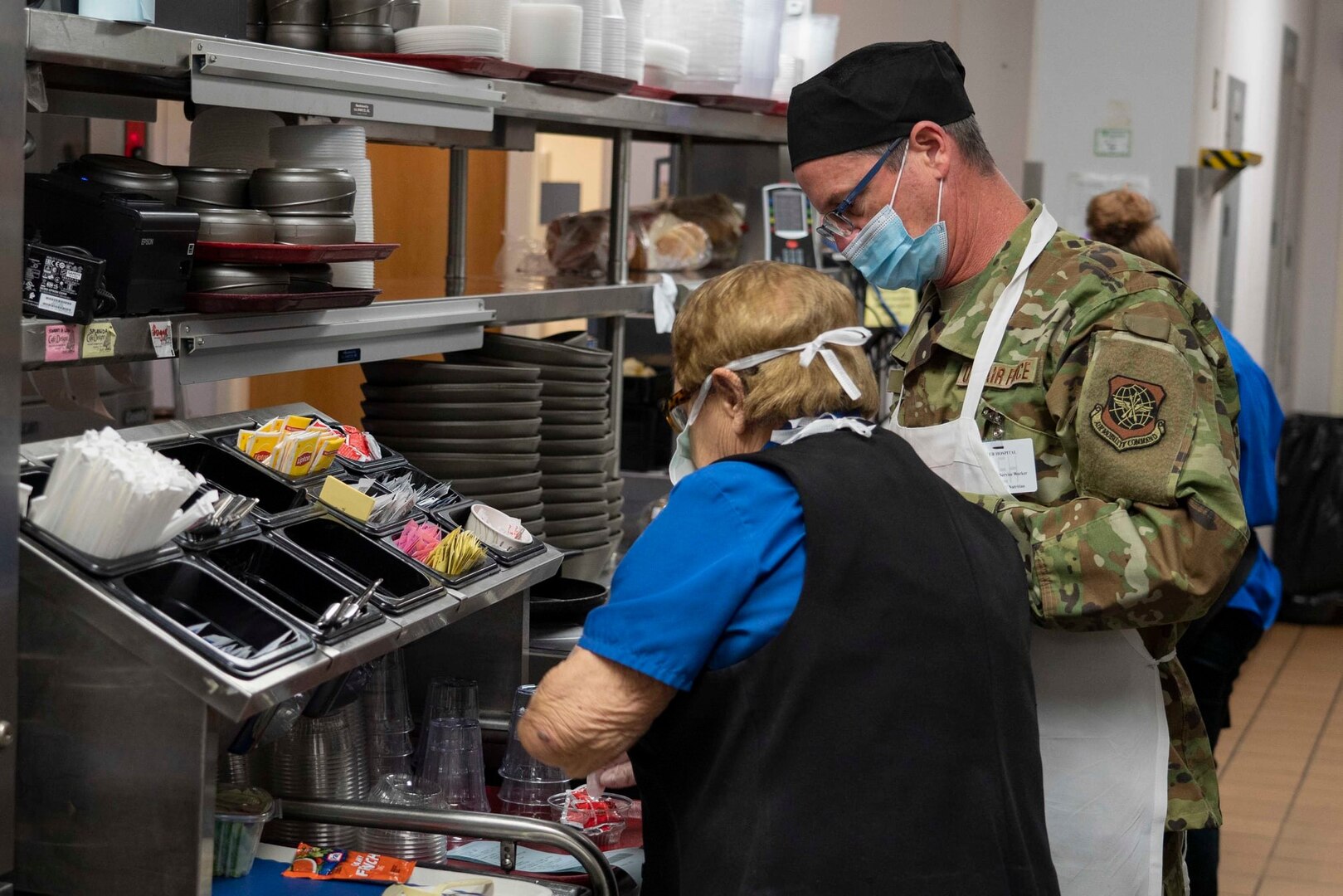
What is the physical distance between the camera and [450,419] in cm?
293

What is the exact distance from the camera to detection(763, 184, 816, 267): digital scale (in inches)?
163

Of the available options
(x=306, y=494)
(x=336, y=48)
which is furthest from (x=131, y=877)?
(x=336, y=48)

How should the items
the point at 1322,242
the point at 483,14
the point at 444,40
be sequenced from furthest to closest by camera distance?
the point at 1322,242 → the point at 483,14 → the point at 444,40

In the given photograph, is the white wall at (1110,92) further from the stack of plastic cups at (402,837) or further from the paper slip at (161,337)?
the paper slip at (161,337)

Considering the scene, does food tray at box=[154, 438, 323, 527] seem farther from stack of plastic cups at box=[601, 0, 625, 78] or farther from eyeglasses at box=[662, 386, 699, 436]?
stack of plastic cups at box=[601, 0, 625, 78]

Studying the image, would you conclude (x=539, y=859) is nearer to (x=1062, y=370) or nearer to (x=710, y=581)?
(x=710, y=581)

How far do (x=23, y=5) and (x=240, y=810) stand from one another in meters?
1.02

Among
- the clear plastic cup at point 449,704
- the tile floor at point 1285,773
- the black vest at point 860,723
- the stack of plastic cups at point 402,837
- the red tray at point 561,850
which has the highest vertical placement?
the black vest at point 860,723

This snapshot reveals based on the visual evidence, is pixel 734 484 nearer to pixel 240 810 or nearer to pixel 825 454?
pixel 825 454

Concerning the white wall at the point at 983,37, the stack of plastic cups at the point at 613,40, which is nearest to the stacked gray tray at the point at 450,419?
the stack of plastic cups at the point at 613,40

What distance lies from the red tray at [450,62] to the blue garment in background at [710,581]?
1.22 meters

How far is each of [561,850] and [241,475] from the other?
73cm

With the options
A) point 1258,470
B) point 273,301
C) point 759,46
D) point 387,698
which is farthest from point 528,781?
point 1258,470

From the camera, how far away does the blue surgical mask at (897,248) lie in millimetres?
2164
